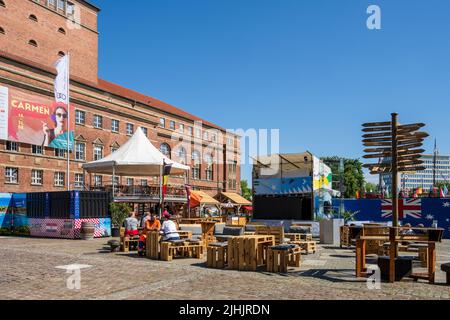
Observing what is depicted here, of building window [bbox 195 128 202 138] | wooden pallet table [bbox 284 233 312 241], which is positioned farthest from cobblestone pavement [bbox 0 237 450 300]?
building window [bbox 195 128 202 138]

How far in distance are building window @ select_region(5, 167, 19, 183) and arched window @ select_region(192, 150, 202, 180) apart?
32.1 m

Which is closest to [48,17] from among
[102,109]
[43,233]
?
[102,109]

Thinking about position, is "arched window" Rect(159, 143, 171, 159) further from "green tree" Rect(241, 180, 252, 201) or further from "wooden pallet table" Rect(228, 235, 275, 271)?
"wooden pallet table" Rect(228, 235, 275, 271)

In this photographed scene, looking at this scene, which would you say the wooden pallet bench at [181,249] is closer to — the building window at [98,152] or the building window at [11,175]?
the building window at [11,175]

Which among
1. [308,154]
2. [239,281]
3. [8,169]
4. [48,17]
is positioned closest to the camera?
[239,281]

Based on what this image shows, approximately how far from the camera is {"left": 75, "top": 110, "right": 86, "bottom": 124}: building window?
46094mm

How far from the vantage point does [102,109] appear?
49.5 metres

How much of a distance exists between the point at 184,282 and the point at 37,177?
3465 centimetres

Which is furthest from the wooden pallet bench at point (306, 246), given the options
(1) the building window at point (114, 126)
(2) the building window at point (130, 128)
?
(2) the building window at point (130, 128)

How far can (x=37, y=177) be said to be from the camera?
40.8 metres

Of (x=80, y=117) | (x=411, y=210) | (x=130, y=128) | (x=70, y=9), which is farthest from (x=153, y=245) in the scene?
(x=70, y=9)
